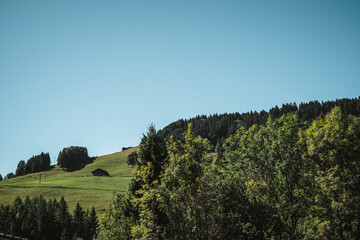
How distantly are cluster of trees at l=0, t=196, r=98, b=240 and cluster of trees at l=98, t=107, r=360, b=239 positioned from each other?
59570mm

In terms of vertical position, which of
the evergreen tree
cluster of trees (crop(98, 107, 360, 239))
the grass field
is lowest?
the evergreen tree

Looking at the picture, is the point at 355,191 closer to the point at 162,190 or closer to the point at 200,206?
the point at 200,206

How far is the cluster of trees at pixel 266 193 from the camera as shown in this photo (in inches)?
534

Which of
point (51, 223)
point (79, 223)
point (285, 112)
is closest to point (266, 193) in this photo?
point (79, 223)

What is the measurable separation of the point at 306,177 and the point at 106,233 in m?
20.4

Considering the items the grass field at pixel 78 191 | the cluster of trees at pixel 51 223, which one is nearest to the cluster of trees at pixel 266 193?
the cluster of trees at pixel 51 223

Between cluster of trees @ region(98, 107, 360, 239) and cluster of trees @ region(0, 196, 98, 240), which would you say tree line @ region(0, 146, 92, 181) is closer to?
cluster of trees @ region(0, 196, 98, 240)

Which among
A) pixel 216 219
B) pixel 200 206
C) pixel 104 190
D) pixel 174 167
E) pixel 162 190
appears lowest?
pixel 104 190

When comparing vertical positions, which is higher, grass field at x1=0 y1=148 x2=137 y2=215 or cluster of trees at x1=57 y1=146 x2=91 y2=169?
cluster of trees at x1=57 y1=146 x2=91 y2=169

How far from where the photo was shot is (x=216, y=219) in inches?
570

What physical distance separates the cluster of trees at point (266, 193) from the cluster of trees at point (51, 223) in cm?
5957

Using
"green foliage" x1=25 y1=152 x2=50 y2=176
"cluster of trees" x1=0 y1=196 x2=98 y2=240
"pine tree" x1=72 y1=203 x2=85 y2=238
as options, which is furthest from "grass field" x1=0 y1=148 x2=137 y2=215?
"green foliage" x1=25 y1=152 x2=50 y2=176

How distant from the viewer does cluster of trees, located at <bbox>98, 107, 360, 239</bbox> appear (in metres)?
13.6

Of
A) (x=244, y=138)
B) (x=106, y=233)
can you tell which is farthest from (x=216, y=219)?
(x=106, y=233)
